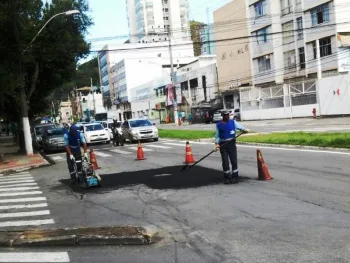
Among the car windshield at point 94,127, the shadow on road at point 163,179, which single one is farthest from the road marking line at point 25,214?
the car windshield at point 94,127

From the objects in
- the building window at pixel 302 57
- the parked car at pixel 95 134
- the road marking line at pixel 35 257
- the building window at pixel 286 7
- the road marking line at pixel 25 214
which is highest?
the building window at pixel 286 7

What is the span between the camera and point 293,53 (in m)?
48.3

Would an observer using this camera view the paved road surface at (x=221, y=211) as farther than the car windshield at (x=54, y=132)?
No

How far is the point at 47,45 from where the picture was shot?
85.5ft

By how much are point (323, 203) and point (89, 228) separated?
12.6 ft

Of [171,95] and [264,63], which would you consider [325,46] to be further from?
[171,95]

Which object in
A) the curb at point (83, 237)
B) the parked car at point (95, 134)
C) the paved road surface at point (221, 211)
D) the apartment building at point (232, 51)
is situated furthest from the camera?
the apartment building at point (232, 51)

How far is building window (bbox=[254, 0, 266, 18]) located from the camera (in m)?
52.5

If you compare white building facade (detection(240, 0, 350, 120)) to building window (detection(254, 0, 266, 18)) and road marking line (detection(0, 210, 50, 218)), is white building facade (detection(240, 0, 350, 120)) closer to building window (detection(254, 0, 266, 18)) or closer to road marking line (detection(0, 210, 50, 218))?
building window (detection(254, 0, 266, 18))

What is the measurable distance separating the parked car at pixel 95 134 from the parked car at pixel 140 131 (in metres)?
2.40

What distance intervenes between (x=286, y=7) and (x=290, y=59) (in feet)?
17.8

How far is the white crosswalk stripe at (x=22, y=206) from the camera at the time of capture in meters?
8.24

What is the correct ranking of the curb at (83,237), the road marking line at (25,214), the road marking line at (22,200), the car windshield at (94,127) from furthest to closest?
the car windshield at (94,127)
the road marking line at (22,200)
the road marking line at (25,214)
the curb at (83,237)

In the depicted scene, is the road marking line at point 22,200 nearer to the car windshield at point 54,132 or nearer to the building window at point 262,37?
the car windshield at point 54,132
